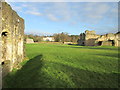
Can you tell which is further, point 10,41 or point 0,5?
point 10,41

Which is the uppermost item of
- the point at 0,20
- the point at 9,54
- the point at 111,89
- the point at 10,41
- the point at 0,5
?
the point at 0,5

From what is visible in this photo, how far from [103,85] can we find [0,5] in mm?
6635

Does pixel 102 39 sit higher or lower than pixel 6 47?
higher

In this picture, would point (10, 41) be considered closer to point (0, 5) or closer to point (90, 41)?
point (0, 5)

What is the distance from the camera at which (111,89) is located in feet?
13.9

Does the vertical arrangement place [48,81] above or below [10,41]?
below

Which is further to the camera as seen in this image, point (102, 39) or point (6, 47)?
point (102, 39)

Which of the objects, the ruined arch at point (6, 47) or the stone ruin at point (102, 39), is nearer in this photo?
the ruined arch at point (6, 47)

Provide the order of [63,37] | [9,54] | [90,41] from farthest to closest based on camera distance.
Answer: [63,37]
[90,41]
[9,54]

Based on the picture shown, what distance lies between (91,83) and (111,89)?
0.83 meters

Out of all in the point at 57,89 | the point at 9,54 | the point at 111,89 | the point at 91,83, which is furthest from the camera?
the point at 9,54

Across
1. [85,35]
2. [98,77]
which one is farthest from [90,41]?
[98,77]

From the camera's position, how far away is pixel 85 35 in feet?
143

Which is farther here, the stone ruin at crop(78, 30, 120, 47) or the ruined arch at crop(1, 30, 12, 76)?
the stone ruin at crop(78, 30, 120, 47)
